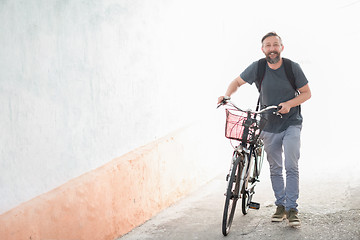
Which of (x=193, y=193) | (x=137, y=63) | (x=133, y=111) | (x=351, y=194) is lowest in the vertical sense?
(x=193, y=193)

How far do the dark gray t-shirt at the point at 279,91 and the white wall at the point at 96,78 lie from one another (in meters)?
1.44

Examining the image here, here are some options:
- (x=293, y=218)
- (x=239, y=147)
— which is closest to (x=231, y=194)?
(x=239, y=147)

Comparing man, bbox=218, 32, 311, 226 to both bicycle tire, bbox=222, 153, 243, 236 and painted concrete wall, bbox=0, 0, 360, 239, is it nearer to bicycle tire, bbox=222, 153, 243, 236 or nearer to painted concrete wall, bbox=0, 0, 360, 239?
bicycle tire, bbox=222, 153, 243, 236

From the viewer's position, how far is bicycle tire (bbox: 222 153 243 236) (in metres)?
3.98

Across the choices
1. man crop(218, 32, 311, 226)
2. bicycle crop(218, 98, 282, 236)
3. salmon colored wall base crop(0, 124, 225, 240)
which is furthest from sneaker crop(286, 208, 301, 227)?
salmon colored wall base crop(0, 124, 225, 240)

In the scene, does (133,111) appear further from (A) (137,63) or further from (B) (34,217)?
(B) (34,217)

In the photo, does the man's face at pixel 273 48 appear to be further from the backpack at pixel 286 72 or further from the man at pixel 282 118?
the backpack at pixel 286 72

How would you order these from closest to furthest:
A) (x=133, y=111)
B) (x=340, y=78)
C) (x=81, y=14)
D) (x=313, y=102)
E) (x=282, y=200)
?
(x=81, y=14) < (x=282, y=200) < (x=133, y=111) < (x=313, y=102) < (x=340, y=78)

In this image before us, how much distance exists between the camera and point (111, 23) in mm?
4504

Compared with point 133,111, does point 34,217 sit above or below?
below

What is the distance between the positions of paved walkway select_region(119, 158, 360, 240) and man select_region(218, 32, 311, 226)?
0.23 m

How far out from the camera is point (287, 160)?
4246 mm

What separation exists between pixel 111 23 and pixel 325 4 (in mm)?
8142

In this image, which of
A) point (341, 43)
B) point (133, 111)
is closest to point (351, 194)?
point (133, 111)
